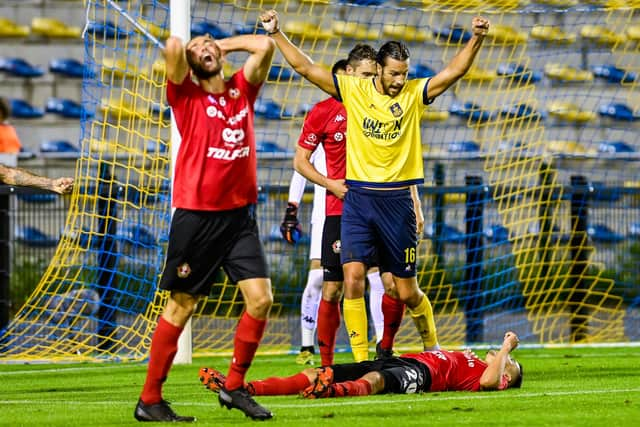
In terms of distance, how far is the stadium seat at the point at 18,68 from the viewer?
22.6m

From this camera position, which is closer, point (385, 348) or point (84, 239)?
point (385, 348)

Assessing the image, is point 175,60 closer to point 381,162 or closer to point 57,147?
point 381,162

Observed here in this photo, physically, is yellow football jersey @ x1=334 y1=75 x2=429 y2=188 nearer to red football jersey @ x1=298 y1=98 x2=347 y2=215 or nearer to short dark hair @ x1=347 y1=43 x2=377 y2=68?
short dark hair @ x1=347 y1=43 x2=377 y2=68

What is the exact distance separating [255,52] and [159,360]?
163cm

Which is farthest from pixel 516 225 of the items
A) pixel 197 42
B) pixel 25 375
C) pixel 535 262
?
pixel 197 42

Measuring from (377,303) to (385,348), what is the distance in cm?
114

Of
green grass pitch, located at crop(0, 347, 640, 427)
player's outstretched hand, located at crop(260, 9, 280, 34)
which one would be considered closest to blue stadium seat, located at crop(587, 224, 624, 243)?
green grass pitch, located at crop(0, 347, 640, 427)

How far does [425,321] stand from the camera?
27.5 ft

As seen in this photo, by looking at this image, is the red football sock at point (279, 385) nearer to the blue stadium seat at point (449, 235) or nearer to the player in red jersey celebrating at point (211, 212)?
the player in red jersey celebrating at point (211, 212)

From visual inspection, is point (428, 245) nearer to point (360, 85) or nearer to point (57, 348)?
point (57, 348)

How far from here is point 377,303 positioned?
976cm

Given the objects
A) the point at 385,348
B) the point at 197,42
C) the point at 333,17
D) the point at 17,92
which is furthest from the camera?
the point at 17,92

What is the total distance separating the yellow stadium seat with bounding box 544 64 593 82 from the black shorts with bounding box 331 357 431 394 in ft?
39.8

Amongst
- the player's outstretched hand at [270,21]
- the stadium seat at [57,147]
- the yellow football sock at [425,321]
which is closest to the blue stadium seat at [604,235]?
the yellow football sock at [425,321]
